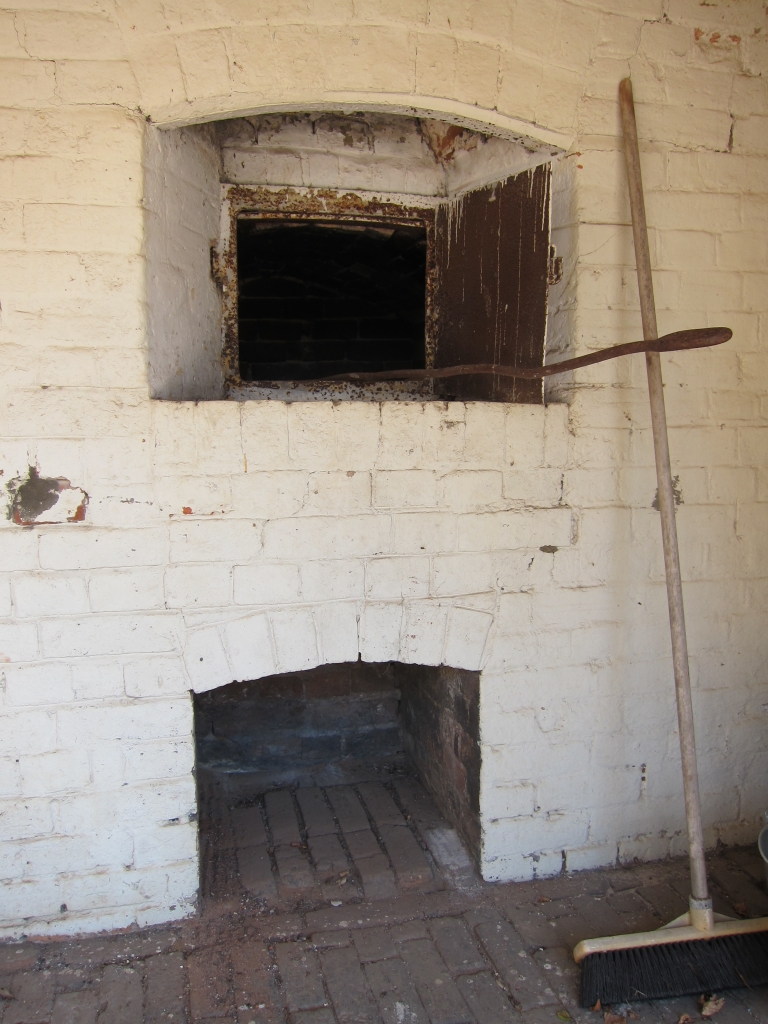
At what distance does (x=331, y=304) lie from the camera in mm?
3328

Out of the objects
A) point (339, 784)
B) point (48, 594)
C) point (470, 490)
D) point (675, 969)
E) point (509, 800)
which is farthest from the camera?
point (339, 784)

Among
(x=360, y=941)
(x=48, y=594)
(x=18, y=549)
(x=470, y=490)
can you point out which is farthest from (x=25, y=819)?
(x=470, y=490)

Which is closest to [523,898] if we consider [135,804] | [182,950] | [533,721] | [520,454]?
[533,721]

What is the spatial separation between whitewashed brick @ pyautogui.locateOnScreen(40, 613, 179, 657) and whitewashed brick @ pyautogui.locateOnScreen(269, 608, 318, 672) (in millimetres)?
312

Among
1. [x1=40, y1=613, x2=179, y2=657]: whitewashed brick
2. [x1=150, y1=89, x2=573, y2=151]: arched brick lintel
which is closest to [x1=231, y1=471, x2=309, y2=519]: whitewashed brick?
[x1=40, y1=613, x2=179, y2=657]: whitewashed brick

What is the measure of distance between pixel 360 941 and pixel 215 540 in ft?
4.36

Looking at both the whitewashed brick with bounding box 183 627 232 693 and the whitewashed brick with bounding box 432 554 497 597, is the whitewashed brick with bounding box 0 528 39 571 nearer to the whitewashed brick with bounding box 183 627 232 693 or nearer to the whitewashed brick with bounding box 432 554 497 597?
the whitewashed brick with bounding box 183 627 232 693

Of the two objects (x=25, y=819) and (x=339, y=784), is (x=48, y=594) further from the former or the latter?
(x=339, y=784)

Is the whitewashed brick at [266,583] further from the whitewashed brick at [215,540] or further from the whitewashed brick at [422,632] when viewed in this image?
the whitewashed brick at [422,632]

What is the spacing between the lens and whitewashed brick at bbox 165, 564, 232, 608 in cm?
227

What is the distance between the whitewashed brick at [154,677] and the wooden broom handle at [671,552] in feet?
4.98

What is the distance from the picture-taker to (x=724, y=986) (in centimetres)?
208

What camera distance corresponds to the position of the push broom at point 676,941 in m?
2.06

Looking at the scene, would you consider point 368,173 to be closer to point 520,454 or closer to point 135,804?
point 520,454
